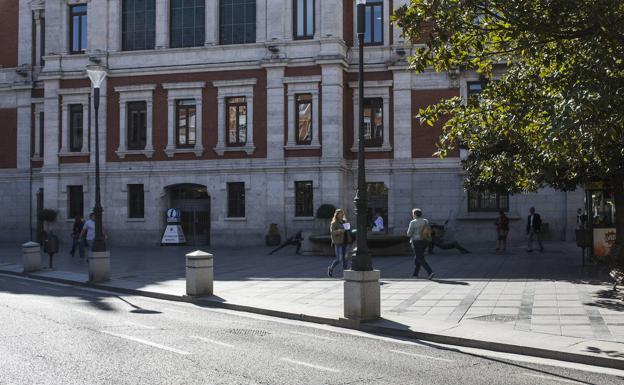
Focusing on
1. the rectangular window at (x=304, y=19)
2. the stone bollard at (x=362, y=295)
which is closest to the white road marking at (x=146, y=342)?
the stone bollard at (x=362, y=295)

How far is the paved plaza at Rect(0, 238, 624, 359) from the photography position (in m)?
11.4

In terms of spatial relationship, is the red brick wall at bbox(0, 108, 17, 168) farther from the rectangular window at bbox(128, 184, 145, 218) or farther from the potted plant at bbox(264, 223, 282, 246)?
the potted plant at bbox(264, 223, 282, 246)

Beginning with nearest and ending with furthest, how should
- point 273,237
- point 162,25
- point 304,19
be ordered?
point 273,237
point 304,19
point 162,25

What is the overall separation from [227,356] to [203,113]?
2712cm

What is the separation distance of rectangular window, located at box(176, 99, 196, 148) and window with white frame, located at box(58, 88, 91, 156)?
4949mm

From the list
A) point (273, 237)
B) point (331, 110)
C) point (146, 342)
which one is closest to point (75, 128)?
point (273, 237)

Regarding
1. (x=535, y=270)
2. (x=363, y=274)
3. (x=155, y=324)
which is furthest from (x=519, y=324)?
(x=535, y=270)

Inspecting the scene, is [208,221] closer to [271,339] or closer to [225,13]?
[225,13]

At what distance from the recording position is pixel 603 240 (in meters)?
19.8

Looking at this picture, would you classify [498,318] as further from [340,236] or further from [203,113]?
[203,113]

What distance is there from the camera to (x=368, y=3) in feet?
114

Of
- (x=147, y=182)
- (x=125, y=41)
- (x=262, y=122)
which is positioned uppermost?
(x=125, y=41)

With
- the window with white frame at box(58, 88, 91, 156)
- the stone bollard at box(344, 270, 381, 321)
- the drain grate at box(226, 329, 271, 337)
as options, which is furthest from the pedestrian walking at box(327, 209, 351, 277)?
the window with white frame at box(58, 88, 91, 156)

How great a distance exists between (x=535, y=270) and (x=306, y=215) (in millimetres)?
14647
